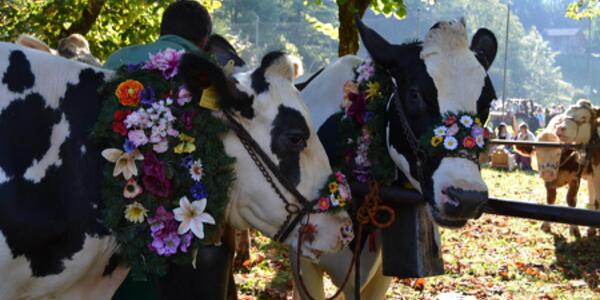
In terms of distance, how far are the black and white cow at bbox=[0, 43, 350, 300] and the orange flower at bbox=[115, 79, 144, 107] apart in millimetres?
127

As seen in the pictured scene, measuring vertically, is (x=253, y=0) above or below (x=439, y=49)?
below

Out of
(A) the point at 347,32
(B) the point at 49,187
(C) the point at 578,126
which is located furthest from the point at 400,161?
(C) the point at 578,126

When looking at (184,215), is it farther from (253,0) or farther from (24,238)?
(253,0)

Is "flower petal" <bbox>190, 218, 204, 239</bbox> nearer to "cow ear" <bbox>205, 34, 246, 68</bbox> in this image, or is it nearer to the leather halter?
the leather halter

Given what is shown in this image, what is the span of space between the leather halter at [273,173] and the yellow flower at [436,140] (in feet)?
2.23

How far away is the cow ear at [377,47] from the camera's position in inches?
146

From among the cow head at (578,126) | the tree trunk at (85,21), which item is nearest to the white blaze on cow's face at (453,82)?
the tree trunk at (85,21)

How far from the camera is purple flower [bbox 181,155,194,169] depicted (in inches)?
116

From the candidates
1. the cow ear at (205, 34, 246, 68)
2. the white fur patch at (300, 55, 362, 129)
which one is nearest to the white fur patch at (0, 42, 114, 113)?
the white fur patch at (300, 55, 362, 129)

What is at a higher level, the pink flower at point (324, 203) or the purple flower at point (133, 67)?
the purple flower at point (133, 67)

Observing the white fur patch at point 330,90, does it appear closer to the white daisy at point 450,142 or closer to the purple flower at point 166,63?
the white daisy at point 450,142

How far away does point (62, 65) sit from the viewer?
9.73 ft

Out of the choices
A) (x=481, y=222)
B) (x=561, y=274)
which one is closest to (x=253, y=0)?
(x=481, y=222)

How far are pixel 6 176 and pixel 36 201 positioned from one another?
5.8 inches
